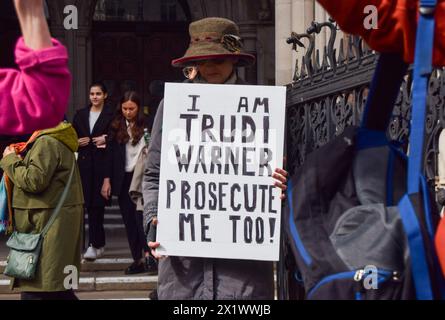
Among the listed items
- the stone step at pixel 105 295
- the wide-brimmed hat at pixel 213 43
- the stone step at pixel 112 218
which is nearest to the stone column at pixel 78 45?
the stone step at pixel 112 218

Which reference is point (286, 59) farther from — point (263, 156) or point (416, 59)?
point (416, 59)

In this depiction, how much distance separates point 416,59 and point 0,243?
12093 mm

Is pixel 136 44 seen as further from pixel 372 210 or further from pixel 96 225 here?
pixel 372 210

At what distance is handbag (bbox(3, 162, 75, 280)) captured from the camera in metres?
6.75

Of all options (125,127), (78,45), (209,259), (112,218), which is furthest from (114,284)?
(78,45)

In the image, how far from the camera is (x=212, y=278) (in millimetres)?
4246

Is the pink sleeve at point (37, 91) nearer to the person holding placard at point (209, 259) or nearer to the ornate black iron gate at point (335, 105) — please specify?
the ornate black iron gate at point (335, 105)

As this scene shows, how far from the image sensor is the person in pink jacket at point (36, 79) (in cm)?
233

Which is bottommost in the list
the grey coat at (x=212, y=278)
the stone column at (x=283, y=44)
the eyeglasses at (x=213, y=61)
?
the grey coat at (x=212, y=278)

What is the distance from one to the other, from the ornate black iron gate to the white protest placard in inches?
12.1

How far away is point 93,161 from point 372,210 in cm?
877

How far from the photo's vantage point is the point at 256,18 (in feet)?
63.3

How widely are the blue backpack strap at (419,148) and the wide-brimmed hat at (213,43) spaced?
218 cm

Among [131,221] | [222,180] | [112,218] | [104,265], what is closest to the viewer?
[222,180]
